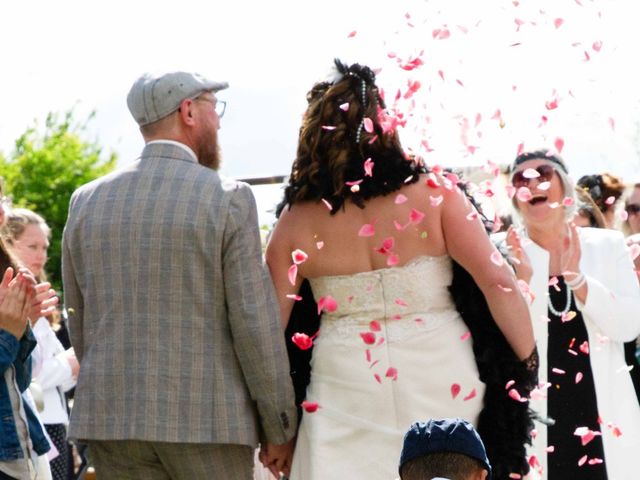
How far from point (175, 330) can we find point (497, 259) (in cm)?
111

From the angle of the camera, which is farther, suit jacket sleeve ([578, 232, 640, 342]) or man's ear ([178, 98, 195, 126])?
suit jacket sleeve ([578, 232, 640, 342])

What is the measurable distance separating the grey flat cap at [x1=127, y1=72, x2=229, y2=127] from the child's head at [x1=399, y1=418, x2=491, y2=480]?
170 centimetres

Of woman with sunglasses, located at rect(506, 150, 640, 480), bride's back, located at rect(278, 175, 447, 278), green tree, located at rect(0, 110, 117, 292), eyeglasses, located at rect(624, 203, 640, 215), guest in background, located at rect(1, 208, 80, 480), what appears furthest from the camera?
green tree, located at rect(0, 110, 117, 292)

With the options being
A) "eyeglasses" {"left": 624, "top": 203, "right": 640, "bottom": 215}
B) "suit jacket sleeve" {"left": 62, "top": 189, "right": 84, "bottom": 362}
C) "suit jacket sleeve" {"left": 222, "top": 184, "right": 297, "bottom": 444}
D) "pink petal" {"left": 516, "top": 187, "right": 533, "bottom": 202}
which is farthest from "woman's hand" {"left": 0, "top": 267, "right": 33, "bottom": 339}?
"eyeglasses" {"left": 624, "top": 203, "right": 640, "bottom": 215}

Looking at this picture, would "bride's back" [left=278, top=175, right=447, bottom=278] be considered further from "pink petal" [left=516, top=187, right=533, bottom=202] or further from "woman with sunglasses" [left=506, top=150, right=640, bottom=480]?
"pink petal" [left=516, top=187, right=533, bottom=202]

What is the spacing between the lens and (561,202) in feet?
18.7

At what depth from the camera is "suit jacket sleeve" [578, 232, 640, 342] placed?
5.54m

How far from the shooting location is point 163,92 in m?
4.71

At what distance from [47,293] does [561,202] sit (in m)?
2.17

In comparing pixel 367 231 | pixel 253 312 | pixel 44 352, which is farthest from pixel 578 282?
pixel 44 352

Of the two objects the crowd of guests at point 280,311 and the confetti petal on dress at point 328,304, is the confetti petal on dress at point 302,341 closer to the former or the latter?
the crowd of guests at point 280,311

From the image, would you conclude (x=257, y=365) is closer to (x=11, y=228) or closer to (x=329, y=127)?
(x=329, y=127)

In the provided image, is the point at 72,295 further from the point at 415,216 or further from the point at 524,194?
the point at 524,194

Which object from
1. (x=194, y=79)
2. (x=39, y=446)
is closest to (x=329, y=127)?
(x=194, y=79)
